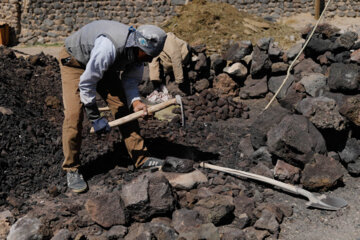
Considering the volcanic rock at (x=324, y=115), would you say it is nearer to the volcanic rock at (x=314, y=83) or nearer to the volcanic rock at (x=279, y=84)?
the volcanic rock at (x=314, y=83)

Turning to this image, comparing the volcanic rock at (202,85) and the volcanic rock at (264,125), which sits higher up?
the volcanic rock at (264,125)

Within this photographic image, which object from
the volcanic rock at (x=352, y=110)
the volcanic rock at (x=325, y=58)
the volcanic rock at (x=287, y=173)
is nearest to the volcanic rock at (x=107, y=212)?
the volcanic rock at (x=287, y=173)

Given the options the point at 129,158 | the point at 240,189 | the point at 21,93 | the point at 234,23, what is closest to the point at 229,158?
the point at 240,189

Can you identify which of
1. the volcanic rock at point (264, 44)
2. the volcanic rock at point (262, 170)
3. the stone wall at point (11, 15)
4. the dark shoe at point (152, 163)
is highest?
the volcanic rock at point (264, 44)

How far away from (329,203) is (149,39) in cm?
243

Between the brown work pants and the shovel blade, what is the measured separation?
1.95 m

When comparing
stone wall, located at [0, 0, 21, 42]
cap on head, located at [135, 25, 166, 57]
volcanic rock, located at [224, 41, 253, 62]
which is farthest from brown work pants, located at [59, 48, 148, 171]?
stone wall, located at [0, 0, 21, 42]

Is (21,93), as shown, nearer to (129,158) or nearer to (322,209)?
(129,158)

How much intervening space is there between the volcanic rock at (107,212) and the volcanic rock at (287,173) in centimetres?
179

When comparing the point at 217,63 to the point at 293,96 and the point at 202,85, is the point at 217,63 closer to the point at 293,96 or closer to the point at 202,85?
the point at 202,85

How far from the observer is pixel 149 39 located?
4145mm

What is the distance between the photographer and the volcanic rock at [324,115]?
4.96m

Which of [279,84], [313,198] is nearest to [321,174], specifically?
[313,198]

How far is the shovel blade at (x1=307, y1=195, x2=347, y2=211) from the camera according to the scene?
4367 mm
